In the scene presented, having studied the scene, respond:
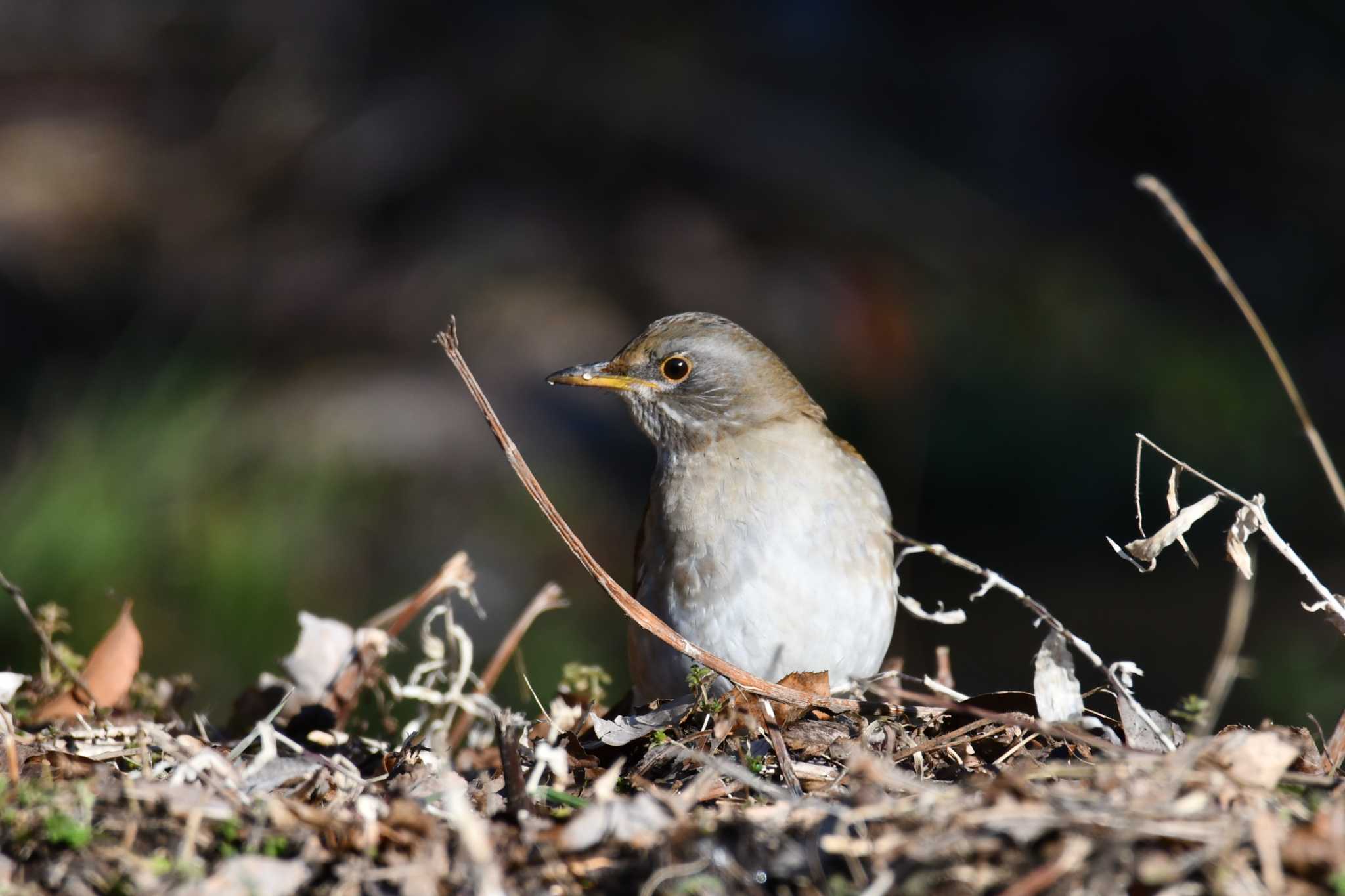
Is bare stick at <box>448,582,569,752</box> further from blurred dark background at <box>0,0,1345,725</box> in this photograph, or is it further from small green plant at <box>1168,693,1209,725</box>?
blurred dark background at <box>0,0,1345,725</box>

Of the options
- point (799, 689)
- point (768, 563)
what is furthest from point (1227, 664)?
point (768, 563)

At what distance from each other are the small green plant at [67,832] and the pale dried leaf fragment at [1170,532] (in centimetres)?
189

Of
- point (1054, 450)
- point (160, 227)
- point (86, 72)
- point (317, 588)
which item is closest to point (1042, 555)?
point (1054, 450)

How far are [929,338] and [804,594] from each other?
5.11 m

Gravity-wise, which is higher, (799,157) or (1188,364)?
(799,157)

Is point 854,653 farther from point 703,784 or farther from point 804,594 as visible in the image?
point 703,784

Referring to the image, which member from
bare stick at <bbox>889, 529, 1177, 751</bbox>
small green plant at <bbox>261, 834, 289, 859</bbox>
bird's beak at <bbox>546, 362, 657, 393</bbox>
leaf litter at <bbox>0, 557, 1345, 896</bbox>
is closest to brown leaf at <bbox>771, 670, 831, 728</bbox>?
leaf litter at <bbox>0, 557, 1345, 896</bbox>

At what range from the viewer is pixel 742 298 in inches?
374

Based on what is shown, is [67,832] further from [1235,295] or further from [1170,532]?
[1235,295]

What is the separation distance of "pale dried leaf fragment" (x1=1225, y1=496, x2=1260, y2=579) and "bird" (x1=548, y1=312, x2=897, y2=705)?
1310 millimetres

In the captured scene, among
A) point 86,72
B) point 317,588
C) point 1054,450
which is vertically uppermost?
point 86,72

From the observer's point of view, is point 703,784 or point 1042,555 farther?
point 1042,555

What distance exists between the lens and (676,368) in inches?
173

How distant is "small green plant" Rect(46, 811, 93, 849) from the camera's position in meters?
2.14
